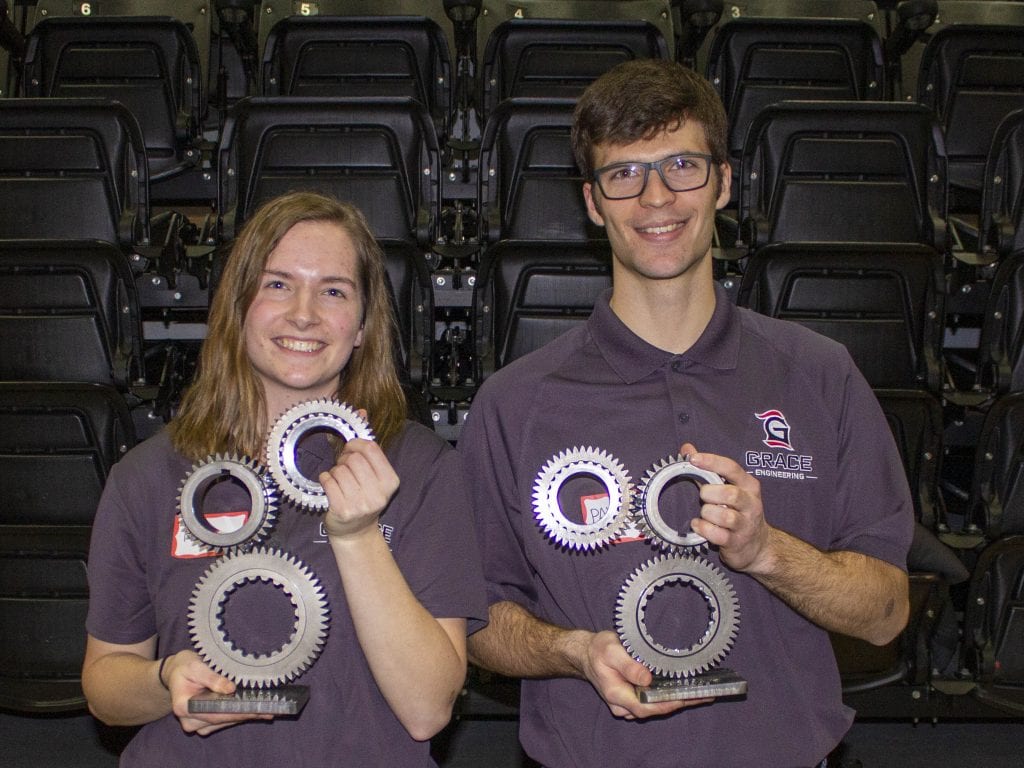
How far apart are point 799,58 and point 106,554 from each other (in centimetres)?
435

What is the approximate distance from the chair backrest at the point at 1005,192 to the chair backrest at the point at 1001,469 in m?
0.81

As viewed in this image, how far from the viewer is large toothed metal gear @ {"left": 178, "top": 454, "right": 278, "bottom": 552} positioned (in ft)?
6.15

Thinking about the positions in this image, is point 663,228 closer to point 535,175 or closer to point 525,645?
point 525,645

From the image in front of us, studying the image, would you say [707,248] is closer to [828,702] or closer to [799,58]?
[828,702]

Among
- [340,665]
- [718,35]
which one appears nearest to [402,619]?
[340,665]

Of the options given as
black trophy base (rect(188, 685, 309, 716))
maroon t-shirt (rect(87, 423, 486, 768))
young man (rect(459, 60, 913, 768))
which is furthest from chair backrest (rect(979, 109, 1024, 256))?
black trophy base (rect(188, 685, 309, 716))

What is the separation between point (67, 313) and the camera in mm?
3850

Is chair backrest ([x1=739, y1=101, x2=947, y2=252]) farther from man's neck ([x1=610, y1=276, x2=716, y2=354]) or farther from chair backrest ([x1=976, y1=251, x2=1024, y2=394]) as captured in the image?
man's neck ([x1=610, y1=276, x2=716, y2=354])

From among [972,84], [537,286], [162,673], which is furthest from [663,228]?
[972,84]

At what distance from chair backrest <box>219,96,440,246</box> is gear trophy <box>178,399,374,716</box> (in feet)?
7.72

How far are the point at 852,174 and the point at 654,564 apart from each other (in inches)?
111

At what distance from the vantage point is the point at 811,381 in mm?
2090

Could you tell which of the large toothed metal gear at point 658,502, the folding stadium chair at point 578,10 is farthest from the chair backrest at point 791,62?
the large toothed metal gear at point 658,502

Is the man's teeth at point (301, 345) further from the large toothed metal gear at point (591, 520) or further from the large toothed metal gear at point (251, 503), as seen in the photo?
the large toothed metal gear at point (591, 520)
